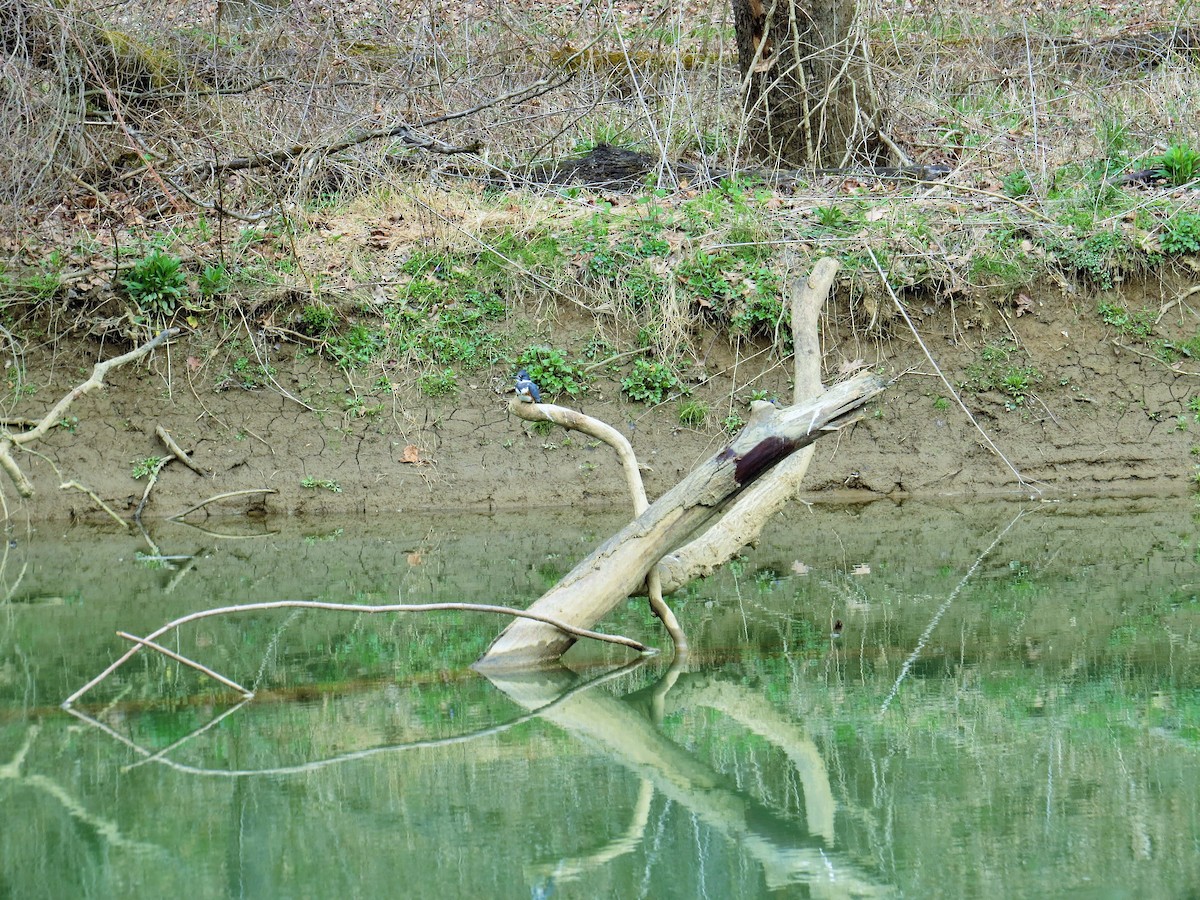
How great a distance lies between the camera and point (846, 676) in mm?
4484

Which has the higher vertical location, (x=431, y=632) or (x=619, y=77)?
(x=619, y=77)

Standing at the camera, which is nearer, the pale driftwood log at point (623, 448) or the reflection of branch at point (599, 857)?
the reflection of branch at point (599, 857)

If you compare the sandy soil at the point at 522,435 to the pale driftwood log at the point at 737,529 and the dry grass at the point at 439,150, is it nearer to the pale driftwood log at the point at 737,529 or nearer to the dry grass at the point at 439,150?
the dry grass at the point at 439,150

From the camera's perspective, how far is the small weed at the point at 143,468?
8688 mm

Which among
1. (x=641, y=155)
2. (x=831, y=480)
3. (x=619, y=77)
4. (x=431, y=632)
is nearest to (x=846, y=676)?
(x=431, y=632)

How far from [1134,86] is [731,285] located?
4545mm

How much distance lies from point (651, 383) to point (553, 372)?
0.71m

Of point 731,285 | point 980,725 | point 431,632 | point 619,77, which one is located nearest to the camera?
point 980,725

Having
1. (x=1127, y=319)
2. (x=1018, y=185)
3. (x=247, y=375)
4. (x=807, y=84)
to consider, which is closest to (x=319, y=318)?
(x=247, y=375)

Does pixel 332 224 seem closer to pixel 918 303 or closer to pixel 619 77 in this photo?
pixel 619 77

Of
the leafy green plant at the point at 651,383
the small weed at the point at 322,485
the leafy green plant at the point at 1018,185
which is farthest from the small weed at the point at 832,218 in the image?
the small weed at the point at 322,485

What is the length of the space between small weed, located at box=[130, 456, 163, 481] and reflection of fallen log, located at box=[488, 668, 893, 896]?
16.0 ft

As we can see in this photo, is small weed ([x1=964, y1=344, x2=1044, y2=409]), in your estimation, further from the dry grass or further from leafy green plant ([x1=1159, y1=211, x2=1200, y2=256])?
leafy green plant ([x1=1159, y1=211, x2=1200, y2=256])

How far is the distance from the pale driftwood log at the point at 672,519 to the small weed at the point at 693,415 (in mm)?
4422
